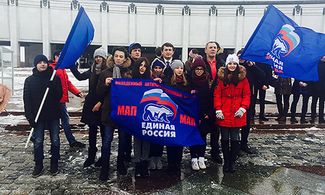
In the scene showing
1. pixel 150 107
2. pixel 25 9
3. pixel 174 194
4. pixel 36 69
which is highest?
pixel 25 9

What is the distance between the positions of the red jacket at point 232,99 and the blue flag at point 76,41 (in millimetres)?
2368

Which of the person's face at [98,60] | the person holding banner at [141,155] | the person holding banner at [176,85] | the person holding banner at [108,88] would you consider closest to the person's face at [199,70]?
the person holding banner at [176,85]

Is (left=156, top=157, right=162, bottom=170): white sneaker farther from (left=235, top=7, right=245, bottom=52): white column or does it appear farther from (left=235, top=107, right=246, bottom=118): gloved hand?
(left=235, top=7, right=245, bottom=52): white column

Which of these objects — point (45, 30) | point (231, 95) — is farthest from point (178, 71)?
point (45, 30)

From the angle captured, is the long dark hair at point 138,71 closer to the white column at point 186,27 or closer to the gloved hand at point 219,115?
the gloved hand at point 219,115

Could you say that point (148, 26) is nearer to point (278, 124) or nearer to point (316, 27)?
point (316, 27)

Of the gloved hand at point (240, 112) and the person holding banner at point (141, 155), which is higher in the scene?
the gloved hand at point (240, 112)

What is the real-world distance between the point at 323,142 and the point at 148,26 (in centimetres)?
4072

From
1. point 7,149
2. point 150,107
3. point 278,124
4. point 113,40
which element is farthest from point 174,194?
point 113,40

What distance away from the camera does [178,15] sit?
4572 centimetres

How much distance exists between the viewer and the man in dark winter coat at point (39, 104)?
4566 millimetres

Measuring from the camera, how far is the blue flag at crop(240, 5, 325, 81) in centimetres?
538

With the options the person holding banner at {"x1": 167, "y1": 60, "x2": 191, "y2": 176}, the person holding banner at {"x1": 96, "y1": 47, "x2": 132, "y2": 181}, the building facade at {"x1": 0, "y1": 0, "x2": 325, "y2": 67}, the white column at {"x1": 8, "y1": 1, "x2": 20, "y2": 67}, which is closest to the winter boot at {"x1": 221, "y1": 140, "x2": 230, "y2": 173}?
the person holding banner at {"x1": 167, "y1": 60, "x2": 191, "y2": 176}

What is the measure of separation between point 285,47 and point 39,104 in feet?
14.7
